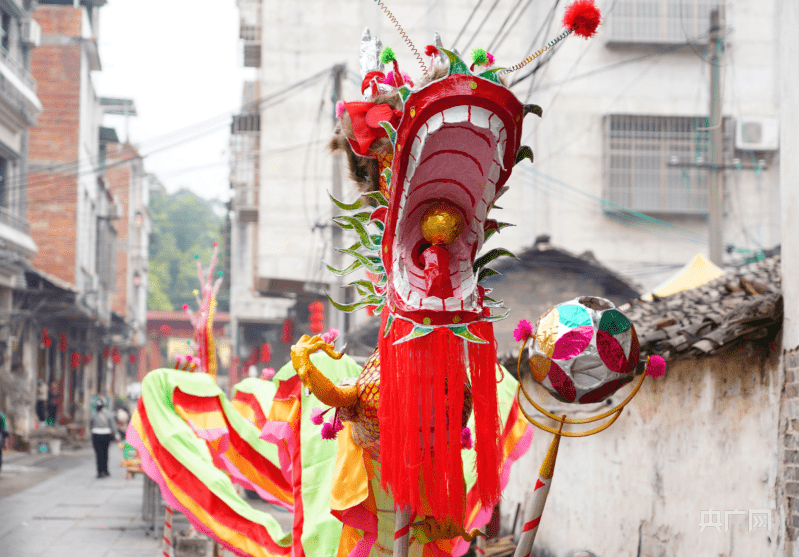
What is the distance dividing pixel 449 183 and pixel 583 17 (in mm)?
722

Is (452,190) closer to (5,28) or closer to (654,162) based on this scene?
(654,162)

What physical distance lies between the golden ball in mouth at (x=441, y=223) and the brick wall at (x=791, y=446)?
3.25 m

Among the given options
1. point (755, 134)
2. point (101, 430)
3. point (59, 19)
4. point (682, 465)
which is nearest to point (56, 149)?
point (59, 19)

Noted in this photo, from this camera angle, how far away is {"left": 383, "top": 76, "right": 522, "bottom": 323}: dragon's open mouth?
2.86m

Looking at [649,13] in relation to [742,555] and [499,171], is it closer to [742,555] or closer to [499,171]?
[742,555]

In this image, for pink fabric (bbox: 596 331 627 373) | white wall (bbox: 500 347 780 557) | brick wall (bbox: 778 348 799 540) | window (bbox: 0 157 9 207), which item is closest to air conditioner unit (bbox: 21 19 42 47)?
window (bbox: 0 157 9 207)

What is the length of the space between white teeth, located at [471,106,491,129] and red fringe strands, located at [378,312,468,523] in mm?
752

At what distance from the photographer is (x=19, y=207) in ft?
73.1

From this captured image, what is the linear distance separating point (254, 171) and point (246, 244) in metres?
9.88

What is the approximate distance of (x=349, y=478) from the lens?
385 centimetres

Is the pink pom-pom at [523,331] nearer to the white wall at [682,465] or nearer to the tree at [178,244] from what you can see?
the white wall at [682,465]

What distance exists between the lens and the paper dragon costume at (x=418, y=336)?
2965mm

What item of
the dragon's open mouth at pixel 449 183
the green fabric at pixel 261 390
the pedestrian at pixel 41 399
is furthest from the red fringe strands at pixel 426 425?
the pedestrian at pixel 41 399

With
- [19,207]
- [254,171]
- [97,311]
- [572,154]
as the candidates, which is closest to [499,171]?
[572,154]
